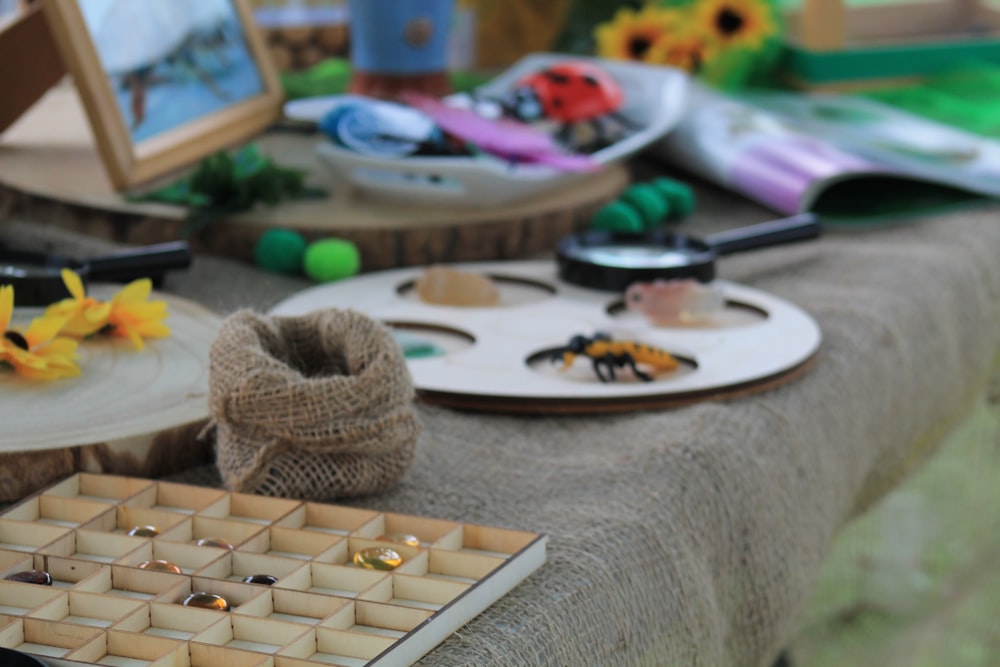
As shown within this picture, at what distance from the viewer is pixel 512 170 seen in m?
1.00

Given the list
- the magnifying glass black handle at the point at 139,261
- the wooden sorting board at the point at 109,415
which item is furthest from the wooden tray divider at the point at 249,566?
the magnifying glass black handle at the point at 139,261

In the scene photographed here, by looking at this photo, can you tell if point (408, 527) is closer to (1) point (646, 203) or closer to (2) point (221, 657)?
(2) point (221, 657)

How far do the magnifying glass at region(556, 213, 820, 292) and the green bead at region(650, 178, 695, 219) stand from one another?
171 millimetres

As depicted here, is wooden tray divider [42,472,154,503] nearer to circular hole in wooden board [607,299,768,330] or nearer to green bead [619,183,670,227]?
circular hole in wooden board [607,299,768,330]

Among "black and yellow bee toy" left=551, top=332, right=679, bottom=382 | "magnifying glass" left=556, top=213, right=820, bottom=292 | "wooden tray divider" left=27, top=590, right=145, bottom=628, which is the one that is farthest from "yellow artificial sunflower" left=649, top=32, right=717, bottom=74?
"wooden tray divider" left=27, top=590, right=145, bottom=628

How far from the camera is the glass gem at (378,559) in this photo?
51 centimetres

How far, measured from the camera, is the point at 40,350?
26.6 inches

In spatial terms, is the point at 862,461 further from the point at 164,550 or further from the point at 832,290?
the point at 164,550

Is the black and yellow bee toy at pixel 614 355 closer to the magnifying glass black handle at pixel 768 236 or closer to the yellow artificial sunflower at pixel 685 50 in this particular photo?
the magnifying glass black handle at pixel 768 236

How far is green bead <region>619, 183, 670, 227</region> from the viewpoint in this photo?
3.67 ft

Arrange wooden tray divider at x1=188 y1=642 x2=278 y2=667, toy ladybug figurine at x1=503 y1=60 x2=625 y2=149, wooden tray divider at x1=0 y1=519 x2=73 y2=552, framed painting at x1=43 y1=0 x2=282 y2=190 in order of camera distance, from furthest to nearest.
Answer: toy ladybug figurine at x1=503 y1=60 x2=625 y2=149, framed painting at x1=43 y1=0 x2=282 y2=190, wooden tray divider at x1=0 y1=519 x2=73 y2=552, wooden tray divider at x1=188 y1=642 x2=278 y2=667

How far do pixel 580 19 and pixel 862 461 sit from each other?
3.03 feet

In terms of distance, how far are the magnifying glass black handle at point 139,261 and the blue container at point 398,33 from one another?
443 millimetres

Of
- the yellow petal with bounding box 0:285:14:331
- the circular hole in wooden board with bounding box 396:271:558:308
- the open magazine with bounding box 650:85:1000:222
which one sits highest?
the yellow petal with bounding box 0:285:14:331
